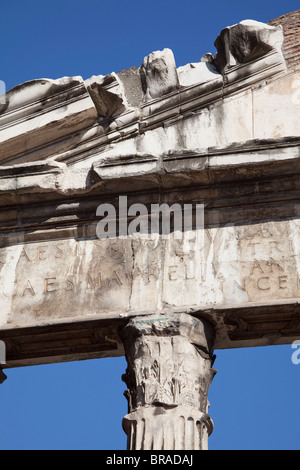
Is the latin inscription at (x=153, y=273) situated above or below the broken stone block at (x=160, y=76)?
below

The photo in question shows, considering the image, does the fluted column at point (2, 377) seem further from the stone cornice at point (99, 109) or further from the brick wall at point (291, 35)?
the brick wall at point (291, 35)

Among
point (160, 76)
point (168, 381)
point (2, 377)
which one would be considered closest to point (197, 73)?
point (160, 76)

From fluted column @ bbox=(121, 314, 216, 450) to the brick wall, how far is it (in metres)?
3.11

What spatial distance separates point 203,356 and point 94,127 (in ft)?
9.49

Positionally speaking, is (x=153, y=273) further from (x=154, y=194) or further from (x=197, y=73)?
(x=197, y=73)

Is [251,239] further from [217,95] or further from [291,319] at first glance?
[217,95]

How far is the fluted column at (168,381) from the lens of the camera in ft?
28.3

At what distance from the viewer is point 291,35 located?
1098cm

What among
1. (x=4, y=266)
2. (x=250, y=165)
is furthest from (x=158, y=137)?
(x=4, y=266)

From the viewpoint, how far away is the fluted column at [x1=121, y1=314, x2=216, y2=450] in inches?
339

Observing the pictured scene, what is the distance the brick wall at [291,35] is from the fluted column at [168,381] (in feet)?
10.2

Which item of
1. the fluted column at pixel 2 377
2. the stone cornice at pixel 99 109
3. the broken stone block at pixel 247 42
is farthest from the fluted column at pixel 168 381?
the broken stone block at pixel 247 42

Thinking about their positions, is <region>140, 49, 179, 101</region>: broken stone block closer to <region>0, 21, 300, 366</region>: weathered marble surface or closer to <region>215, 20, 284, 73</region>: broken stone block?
<region>0, 21, 300, 366</region>: weathered marble surface

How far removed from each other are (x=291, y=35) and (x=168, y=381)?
13.7ft
